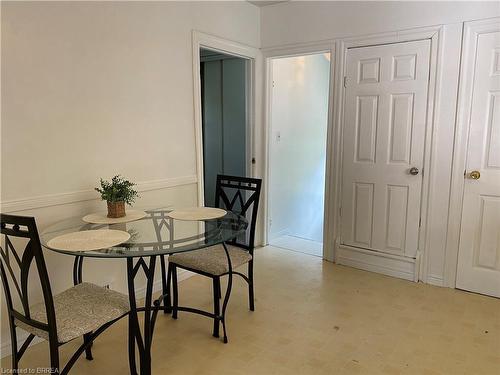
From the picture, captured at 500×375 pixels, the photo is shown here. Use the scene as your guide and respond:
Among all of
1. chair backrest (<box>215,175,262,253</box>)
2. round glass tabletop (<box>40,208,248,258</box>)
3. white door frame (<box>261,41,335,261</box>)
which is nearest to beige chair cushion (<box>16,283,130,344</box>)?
round glass tabletop (<box>40,208,248,258</box>)

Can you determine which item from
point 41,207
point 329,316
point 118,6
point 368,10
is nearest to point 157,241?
point 41,207

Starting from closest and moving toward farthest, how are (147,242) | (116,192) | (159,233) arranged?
(147,242)
(159,233)
(116,192)

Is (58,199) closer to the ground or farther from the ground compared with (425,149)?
closer to the ground

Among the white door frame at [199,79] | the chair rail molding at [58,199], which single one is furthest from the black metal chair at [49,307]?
the white door frame at [199,79]

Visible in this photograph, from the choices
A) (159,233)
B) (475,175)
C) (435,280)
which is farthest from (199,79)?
(435,280)

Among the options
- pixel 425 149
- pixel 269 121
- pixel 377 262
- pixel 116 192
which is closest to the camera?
pixel 116 192

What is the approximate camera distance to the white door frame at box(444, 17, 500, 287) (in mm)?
2742

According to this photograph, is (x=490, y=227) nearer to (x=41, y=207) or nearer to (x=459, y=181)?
(x=459, y=181)

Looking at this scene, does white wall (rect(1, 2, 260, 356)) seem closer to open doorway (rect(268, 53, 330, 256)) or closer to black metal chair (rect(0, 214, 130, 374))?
black metal chair (rect(0, 214, 130, 374))

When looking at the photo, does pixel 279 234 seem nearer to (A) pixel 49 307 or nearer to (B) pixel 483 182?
(B) pixel 483 182

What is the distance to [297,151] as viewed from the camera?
4492 millimetres

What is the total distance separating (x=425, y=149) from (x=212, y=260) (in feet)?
6.22

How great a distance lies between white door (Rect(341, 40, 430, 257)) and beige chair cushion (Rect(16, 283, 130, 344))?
2.25 metres

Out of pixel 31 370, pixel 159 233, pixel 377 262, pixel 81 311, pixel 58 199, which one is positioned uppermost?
pixel 58 199
